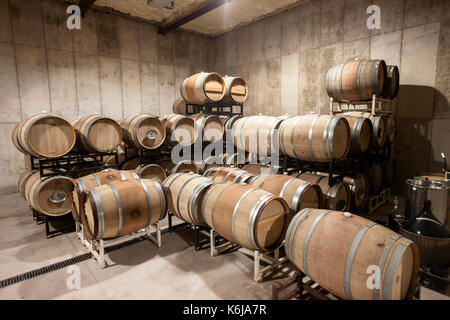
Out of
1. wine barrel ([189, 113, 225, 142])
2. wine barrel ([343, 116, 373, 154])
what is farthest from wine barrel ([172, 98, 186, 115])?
wine barrel ([343, 116, 373, 154])

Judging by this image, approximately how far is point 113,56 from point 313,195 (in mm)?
7150

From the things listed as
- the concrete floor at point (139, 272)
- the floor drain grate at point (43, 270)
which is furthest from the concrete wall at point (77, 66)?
the floor drain grate at point (43, 270)

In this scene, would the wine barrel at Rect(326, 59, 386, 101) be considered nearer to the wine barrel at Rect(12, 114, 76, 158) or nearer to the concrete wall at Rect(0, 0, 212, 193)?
the wine barrel at Rect(12, 114, 76, 158)

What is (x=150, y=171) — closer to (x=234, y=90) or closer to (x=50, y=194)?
(x=50, y=194)

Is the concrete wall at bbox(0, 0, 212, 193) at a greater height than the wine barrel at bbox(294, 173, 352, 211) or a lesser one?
greater

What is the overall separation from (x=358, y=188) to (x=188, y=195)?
2993 millimetres

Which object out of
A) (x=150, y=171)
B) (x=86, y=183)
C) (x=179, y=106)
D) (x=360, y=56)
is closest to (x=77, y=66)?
(x=179, y=106)

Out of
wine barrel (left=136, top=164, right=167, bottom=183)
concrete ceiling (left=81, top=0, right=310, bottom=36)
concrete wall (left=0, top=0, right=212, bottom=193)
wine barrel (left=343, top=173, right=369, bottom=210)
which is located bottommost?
wine barrel (left=343, top=173, right=369, bottom=210)

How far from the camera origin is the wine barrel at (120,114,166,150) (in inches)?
189

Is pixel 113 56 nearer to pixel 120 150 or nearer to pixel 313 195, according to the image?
pixel 120 150

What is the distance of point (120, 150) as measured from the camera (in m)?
6.11

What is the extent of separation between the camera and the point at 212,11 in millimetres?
7750

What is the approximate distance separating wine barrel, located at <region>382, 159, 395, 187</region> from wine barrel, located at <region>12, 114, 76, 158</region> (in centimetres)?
593
